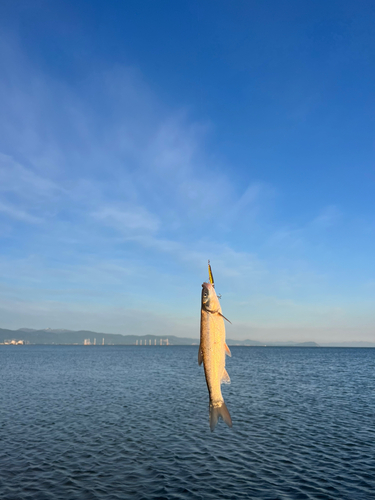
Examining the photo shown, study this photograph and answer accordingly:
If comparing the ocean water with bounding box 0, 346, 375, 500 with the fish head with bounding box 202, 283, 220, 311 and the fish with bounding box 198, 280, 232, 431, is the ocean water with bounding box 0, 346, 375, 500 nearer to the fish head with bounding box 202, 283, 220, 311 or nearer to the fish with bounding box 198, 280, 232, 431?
the fish with bounding box 198, 280, 232, 431

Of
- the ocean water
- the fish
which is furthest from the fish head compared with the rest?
the ocean water

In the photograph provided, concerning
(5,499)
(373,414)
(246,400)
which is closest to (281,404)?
(246,400)

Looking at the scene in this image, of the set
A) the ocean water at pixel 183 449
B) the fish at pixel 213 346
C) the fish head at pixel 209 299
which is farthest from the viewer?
the ocean water at pixel 183 449

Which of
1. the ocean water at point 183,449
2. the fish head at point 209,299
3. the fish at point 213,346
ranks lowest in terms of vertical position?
the ocean water at point 183,449

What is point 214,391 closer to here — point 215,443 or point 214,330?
point 214,330

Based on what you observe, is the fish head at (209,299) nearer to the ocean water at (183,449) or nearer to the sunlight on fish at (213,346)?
the sunlight on fish at (213,346)

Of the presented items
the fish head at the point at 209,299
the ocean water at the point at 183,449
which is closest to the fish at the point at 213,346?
the fish head at the point at 209,299

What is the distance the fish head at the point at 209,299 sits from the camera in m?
6.41

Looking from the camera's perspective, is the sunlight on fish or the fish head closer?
the fish head

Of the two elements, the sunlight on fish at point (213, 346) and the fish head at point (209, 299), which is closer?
the fish head at point (209, 299)

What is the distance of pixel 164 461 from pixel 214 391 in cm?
1954

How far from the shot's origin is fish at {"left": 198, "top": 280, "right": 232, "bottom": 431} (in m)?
6.66

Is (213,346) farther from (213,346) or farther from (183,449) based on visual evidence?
(183,449)

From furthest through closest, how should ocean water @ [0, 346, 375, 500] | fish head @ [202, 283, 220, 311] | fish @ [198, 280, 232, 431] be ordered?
ocean water @ [0, 346, 375, 500], fish @ [198, 280, 232, 431], fish head @ [202, 283, 220, 311]
